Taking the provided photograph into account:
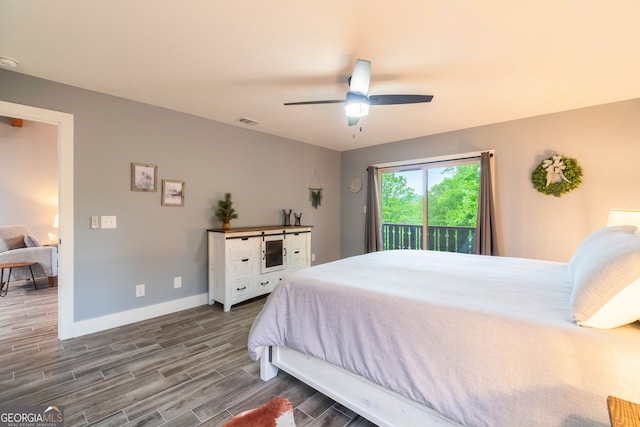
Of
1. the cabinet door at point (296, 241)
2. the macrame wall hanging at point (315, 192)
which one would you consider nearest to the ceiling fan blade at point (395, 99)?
the cabinet door at point (296, 241)

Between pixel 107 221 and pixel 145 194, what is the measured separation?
1.49ft

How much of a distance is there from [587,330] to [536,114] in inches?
127

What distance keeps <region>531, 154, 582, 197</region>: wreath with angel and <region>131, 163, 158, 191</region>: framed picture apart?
4504 millimetres

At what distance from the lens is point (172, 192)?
325 cm

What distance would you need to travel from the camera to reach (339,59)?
6.90ft

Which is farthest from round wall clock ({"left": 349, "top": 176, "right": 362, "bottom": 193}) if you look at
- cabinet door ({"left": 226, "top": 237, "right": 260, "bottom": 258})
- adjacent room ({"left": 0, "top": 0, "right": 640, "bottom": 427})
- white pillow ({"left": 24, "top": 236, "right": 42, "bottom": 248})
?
white pillow ({"left": 24, "top": 236, "right": 42, "bottom": 248})

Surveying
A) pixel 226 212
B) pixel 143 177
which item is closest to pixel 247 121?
pixel 226 212

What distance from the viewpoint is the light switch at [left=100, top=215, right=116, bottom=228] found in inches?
109

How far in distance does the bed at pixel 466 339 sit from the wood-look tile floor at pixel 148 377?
0.20 m

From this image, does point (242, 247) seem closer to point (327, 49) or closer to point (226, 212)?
point (226, 212)

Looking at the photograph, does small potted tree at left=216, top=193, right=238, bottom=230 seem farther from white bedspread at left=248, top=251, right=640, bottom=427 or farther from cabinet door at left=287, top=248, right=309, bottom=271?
white bedspread at left=248, top=251, right=640, bottom=427

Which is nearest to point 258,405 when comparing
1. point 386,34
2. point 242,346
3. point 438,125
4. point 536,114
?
point 242,346

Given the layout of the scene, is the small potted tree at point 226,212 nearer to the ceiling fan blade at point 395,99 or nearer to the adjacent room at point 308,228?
the adjacent room at point 308,228

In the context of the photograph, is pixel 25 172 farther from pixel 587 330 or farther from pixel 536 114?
pixel 536 114
